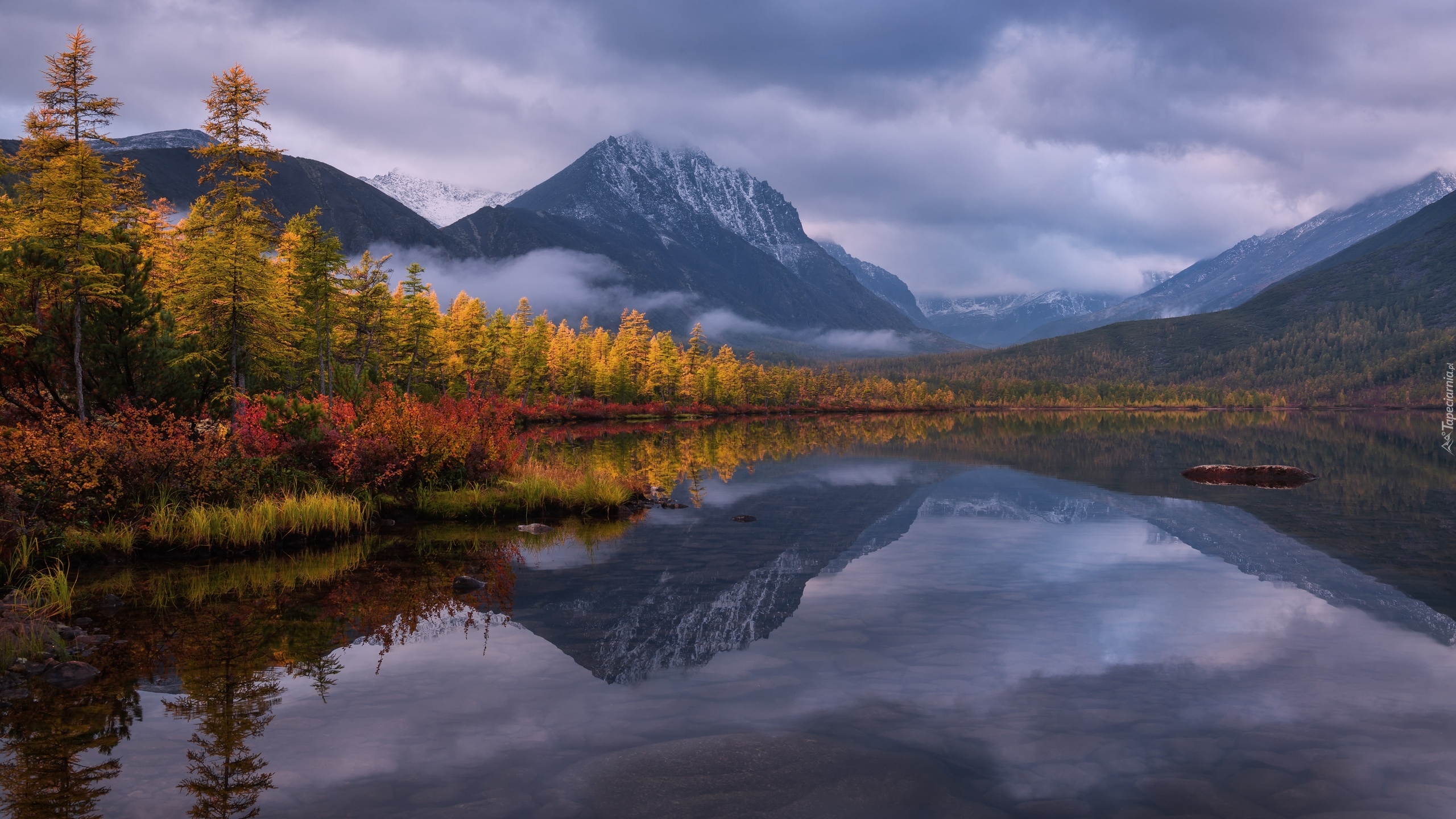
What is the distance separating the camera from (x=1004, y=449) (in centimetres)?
5959

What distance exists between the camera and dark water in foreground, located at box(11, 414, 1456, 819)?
25.1ft

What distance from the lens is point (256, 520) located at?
60.3 ft

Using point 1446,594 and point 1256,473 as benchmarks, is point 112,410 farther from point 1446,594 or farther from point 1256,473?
point 1256,473

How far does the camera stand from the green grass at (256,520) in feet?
57.2

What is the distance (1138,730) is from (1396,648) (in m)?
6.28

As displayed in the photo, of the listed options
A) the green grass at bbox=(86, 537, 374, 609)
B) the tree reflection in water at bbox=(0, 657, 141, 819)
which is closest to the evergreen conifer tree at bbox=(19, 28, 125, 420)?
the green grass at bbox=(86, 537, 374, 609)

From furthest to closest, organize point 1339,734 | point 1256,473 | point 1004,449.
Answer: point 1004,449 → point 1256,473 → point 1339,734

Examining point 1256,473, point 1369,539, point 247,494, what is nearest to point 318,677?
point 247,494

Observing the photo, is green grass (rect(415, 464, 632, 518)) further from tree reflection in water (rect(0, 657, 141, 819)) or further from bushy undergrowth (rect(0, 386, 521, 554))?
tree reflection in water (rect(0, 657, 141, 819))

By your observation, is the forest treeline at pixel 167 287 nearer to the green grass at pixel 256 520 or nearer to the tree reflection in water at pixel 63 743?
the green grass at pixel 256 520

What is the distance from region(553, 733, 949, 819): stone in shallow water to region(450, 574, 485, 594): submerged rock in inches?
313

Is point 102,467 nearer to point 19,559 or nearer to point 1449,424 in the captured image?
point 19,559

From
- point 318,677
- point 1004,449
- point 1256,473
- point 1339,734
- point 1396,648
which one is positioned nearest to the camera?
point 1339,734

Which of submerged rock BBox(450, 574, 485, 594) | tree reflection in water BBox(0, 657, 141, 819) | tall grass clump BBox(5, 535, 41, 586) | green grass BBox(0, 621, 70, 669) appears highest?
tall grass clump BBox(5, 535, 41, 586)
